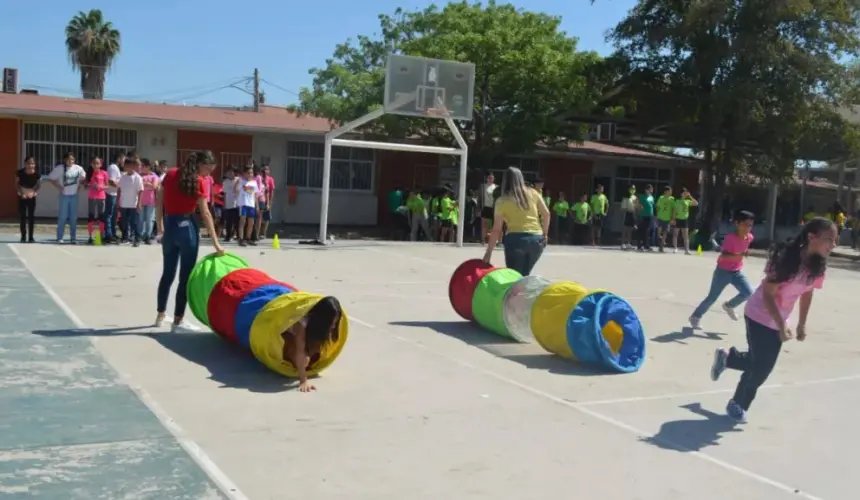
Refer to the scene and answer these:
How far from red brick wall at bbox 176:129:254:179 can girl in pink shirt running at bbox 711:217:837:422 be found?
21.4 meters

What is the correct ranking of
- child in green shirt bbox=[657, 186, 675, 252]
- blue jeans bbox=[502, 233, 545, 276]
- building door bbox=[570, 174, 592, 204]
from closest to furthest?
blue jeans bbox=[502, 233, 545, 276]
child in green shirt bbox=[657, 186, 675, 252]
building door bbox=[570, 174, 592, 204]

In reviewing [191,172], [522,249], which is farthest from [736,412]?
[191,172]

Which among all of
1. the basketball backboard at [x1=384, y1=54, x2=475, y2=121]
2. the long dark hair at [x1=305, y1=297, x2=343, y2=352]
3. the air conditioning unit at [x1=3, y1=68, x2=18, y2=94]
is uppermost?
the air conditioning unit at [x1=3, y1=68, x2=18, y2=94]

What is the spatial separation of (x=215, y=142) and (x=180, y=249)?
19.1 meters

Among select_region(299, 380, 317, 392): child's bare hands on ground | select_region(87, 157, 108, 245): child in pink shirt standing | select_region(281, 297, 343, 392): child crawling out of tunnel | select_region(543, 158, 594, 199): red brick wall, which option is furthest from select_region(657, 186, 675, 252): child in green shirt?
select_region(299, 380, 317, 392): child's bare hands on ground

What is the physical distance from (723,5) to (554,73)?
559cm

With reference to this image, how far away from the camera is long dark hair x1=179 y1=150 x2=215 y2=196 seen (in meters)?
8.30

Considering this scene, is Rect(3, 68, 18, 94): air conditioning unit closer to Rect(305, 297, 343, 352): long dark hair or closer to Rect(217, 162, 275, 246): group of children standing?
Rect(217, 162, 275, 246): group of children standing

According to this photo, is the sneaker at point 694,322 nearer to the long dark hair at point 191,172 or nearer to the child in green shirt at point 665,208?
the long dark hair at point 191,172

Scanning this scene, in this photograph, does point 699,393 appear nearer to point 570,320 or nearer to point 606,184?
point 570,320

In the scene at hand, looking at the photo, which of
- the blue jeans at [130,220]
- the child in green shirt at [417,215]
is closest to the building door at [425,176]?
the child in green shirt at [417,215]

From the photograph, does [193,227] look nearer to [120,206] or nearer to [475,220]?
[120,206]

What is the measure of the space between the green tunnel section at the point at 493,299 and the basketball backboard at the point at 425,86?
37.1 ft

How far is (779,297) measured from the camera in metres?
6.42
